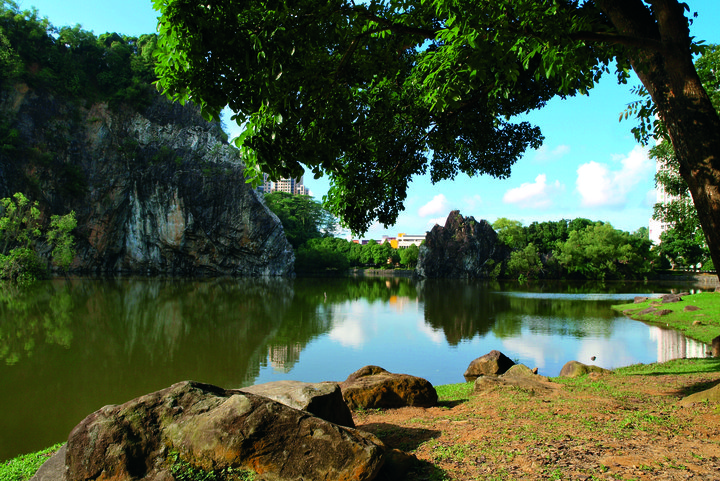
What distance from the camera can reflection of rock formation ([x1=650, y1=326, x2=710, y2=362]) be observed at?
1411 centimetres

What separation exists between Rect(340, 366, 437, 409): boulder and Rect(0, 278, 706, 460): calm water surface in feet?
12.8

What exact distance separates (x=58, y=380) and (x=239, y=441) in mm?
9729

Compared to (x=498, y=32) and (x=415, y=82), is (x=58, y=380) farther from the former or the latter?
(x=498, y=32)

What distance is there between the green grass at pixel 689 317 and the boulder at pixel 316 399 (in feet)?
53.5

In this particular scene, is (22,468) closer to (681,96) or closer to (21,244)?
(681,96)

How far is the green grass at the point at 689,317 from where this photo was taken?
17.5 meters

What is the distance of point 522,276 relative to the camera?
213 ft

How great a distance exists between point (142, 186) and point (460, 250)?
4861cm

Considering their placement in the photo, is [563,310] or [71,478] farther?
[563,310]

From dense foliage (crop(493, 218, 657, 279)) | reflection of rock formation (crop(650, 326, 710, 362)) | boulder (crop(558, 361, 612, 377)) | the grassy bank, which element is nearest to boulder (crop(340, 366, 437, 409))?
the grassy bank

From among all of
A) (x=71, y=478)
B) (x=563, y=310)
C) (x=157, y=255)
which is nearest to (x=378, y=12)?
(x=71, y=478)

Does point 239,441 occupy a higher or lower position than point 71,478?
higher

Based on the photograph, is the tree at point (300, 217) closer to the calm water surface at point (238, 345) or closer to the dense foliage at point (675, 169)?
the calm water surface at point (238, 345)

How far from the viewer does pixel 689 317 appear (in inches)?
805
